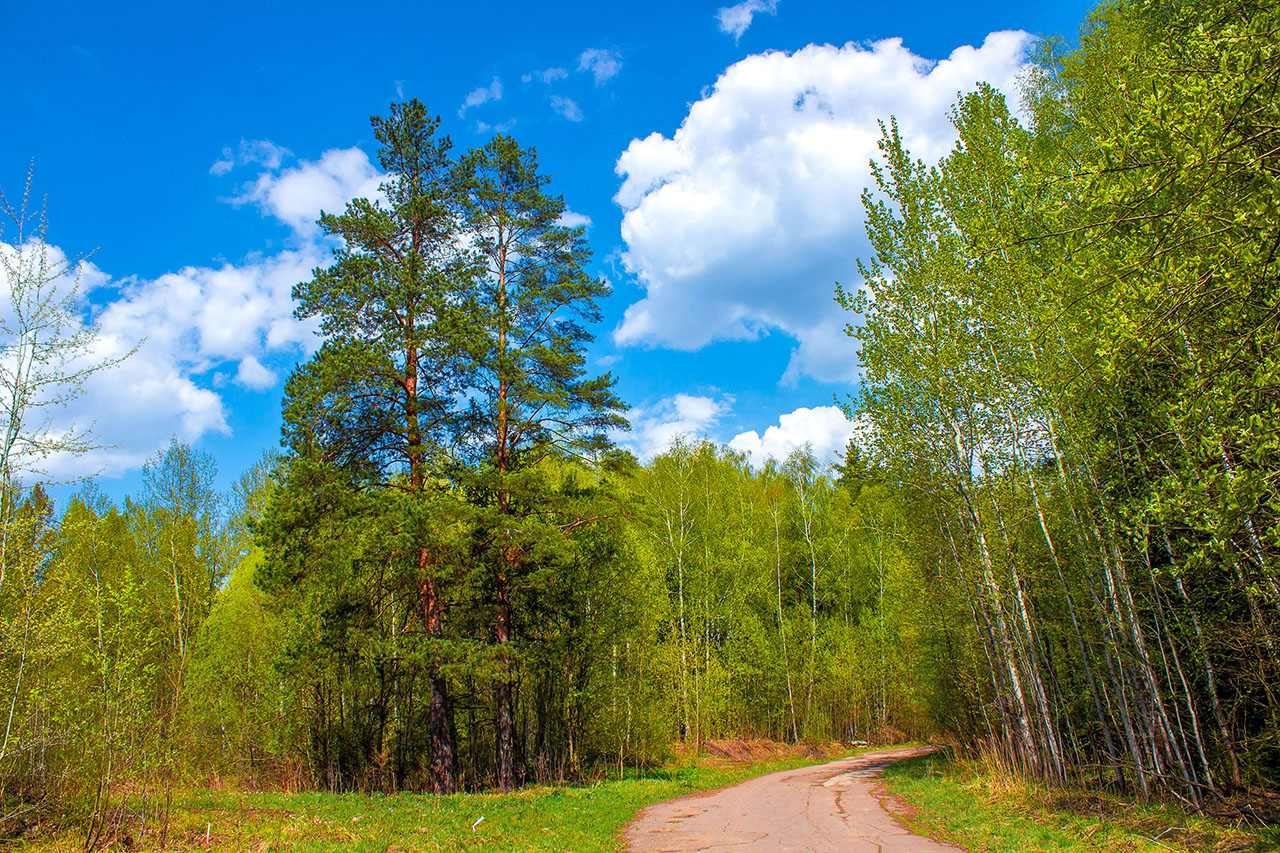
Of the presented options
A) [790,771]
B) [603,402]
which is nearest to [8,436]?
[603,402]

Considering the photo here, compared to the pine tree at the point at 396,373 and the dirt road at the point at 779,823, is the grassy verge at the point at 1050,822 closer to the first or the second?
the dirt road at the point at 779,823

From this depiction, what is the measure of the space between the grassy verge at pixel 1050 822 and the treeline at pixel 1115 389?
0.65 metres

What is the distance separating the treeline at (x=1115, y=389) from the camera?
4.05 meters

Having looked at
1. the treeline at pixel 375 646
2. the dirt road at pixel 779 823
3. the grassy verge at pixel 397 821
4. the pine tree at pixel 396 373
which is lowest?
the dirt road at pixel 779 823

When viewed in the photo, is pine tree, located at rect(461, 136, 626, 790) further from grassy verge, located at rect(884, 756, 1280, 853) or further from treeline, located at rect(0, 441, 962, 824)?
grassy verge, located at rect(884, 756, 1280, 853)

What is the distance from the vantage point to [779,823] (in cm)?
991

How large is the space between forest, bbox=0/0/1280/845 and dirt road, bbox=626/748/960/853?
3.23m

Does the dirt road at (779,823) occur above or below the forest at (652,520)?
below

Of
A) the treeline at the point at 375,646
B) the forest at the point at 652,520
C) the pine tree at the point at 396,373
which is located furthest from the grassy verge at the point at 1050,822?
the pine tree at the point at 396,373

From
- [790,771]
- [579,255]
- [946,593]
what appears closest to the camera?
[946,593]

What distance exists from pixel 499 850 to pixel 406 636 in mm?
5475

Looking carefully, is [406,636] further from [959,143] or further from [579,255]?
[959,143]

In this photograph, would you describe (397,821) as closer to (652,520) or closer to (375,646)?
(375,646)

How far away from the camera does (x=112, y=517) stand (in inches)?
975
